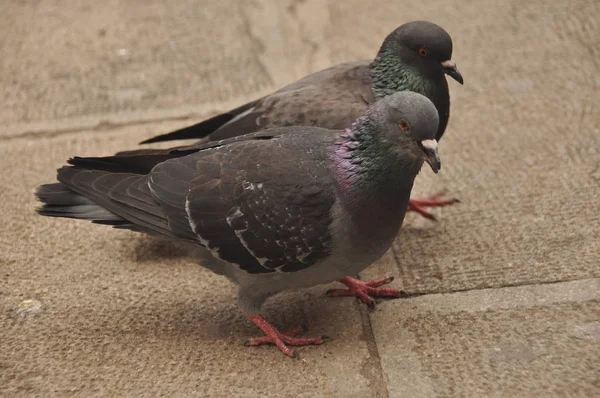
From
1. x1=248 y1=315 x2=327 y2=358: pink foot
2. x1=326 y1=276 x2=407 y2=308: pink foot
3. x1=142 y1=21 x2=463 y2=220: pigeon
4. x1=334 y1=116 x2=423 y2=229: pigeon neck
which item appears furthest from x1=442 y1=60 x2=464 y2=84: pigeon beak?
x1=248 y1=315 x2=327 y2=358: pink foot

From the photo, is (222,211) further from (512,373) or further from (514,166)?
(514,166)

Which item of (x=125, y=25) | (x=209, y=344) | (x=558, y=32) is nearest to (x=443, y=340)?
(x=209, y=344)

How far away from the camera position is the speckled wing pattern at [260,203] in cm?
358

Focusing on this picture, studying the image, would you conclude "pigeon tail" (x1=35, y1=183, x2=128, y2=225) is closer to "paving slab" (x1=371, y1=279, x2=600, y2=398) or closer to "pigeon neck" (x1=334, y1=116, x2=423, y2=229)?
"pigeon neck" (x1=334, y1=116, x2=423, y2=229)

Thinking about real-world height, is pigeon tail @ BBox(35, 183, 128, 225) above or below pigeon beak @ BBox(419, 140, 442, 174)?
below

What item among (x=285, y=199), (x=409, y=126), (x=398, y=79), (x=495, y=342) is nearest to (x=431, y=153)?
(x=409, y=126)

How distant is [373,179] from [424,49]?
1395mm

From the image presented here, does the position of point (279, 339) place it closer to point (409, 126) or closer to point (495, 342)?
point (495, 342)

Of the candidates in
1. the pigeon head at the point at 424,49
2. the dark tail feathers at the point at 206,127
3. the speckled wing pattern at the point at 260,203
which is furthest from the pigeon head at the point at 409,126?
the dark tail feathers at the point at 206,127

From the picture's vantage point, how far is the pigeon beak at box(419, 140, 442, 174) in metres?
3.45

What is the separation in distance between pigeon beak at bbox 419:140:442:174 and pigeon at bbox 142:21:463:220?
100 cm

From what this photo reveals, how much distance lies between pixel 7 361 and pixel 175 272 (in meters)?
1.05

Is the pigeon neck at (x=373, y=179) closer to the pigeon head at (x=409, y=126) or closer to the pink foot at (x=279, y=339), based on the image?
the pigeon head at (x=409, y=126)

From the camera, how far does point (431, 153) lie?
3465 millimetres
